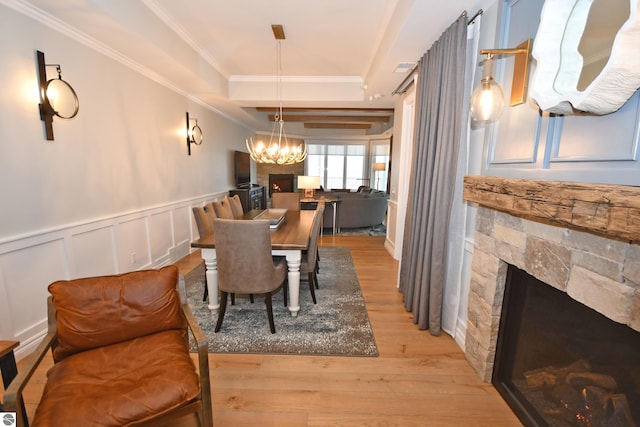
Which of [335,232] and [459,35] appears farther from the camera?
[335,232]

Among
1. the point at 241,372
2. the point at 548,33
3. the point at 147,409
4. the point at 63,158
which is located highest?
the point at 548,33

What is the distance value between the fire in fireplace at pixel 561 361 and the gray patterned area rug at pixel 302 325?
0.91 m

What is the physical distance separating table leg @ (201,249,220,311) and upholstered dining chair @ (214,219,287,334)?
0.22 m

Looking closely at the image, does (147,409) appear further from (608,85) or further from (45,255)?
(608,85)

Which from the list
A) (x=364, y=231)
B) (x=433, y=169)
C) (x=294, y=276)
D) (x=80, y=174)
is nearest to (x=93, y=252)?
(x=80, y=174)

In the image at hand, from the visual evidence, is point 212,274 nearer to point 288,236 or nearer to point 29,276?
point 288,236

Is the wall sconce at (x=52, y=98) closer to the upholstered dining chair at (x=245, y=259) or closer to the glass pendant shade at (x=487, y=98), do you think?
the upholstered dining chair at (x=245, y=259)

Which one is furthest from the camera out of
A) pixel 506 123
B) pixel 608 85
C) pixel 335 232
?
pixel 335 232

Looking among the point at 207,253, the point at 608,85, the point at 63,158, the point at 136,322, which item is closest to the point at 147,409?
the point at 136,322

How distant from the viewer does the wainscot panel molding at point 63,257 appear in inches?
80.0

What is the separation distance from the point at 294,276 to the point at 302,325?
0.43 metres

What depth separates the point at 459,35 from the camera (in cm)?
206

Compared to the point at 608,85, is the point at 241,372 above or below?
below

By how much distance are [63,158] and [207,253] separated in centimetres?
142
